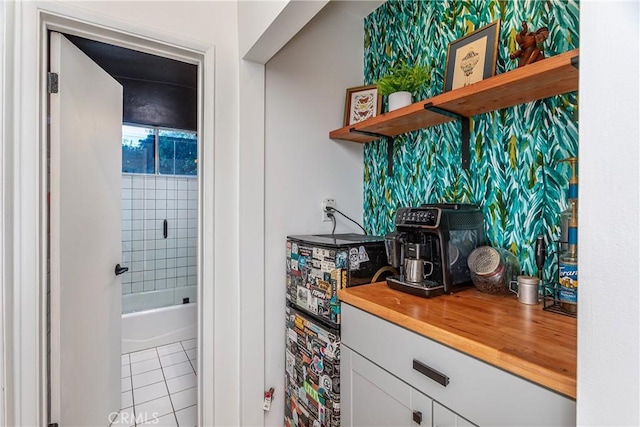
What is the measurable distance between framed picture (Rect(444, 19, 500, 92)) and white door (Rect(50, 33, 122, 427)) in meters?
1.74

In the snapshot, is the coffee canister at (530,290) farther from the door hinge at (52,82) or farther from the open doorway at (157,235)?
the open doorway at (157,235)

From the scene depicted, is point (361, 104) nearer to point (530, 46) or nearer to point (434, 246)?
point (530, 46)

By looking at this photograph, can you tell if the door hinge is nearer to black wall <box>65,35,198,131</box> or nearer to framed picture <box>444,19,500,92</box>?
black wall <box>65,35,198,131</box>

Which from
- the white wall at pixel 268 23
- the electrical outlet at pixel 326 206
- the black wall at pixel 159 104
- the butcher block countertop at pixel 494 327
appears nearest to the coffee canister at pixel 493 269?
the butcher block countertop at pixel 494 327

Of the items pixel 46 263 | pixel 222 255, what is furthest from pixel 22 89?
pixel 222 255

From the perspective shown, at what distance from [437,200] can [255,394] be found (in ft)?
4.60

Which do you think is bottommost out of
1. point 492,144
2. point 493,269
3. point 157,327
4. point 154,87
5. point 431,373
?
point 157,327

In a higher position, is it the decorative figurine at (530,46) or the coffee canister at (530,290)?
the decorative figurine at (530,46)

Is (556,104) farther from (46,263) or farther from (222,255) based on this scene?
(46,263)

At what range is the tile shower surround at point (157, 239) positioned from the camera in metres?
3.34

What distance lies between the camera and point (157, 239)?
3486 millimetres

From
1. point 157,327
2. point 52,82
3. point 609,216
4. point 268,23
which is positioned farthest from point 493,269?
point 157,327

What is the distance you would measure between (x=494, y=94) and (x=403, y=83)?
0.47 metres

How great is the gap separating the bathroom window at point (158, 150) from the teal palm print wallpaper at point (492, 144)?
226 centimetres
